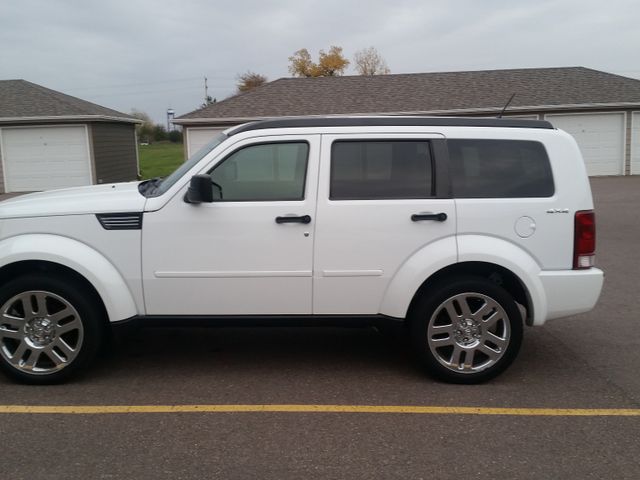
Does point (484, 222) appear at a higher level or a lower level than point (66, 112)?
lower

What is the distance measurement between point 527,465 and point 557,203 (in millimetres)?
1965

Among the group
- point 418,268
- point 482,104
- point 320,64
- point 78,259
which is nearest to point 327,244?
point 418,268

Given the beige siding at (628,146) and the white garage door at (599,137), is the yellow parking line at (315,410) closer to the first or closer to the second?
the white garage door at (599,137)

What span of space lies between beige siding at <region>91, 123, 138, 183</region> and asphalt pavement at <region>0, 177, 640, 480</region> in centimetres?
1758

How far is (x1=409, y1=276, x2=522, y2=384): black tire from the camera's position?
4.52 meters

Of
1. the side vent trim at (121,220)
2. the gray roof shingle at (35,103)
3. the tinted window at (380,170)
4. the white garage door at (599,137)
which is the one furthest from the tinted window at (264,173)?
the white garage door at (599,137)

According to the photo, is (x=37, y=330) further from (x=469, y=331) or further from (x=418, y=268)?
(x=469, y=331)

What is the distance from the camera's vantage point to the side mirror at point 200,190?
4.29 meters

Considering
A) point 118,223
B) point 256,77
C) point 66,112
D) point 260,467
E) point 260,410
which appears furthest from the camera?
point 256,77

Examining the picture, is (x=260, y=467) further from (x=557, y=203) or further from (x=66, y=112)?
(x=66, y=112)

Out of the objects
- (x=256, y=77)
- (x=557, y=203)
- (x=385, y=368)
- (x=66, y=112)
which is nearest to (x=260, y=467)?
(x=385, y=368)

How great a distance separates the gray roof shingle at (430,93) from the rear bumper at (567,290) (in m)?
18.2

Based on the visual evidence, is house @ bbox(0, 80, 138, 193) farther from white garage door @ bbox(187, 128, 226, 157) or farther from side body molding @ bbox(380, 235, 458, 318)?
side body molding @ bbox(380, 235, 458, 318)

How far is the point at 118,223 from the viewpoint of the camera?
443 cm
